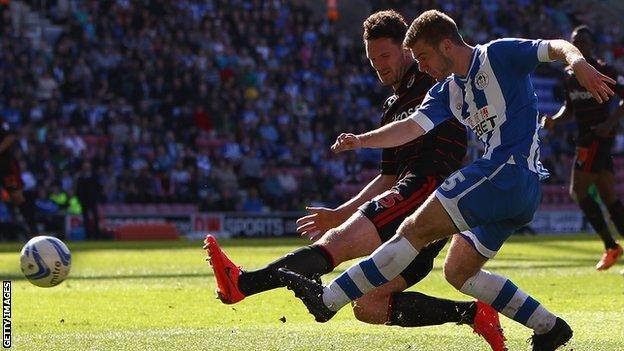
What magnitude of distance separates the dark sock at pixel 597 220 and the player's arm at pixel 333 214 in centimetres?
760

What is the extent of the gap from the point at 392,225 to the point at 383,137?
29.5 inches

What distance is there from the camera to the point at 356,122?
33.5 metres

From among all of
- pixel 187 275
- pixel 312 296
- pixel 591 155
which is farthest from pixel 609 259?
pixel 312 296

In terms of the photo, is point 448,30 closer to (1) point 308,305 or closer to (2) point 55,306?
(1) point 308,305

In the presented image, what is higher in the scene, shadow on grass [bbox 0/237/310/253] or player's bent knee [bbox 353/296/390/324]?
player's bent knee [bbox 353/296/390/324]

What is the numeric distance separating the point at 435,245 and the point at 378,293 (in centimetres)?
47

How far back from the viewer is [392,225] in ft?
25.5

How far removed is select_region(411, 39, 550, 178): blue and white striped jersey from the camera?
7.06m

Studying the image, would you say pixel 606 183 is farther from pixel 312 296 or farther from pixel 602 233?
pixel 312 296

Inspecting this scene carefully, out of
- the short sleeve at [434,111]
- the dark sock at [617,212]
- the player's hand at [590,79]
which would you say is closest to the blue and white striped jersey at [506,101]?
the short sleeve at [434,111]

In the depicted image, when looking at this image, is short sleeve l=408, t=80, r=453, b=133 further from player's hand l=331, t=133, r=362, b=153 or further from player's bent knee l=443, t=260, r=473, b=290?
player's bent knee l=443, t=260, r=473, b=290

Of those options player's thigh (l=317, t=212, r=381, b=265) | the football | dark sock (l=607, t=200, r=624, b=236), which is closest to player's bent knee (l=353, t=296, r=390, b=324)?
player's thigh (l=317, t=212, r=381, b=265)

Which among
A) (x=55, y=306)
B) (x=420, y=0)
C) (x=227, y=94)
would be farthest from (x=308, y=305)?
(x=420, y=0)

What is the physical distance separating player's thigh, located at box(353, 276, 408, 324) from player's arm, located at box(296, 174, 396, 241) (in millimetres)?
679
